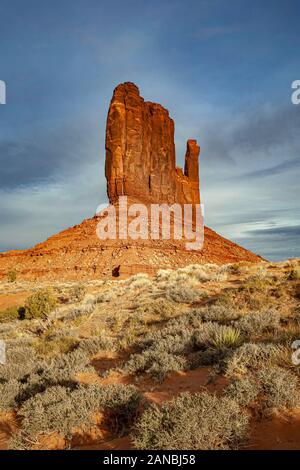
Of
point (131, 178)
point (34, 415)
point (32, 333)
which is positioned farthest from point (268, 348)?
point (131, 178)

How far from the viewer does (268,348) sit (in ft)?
17.2

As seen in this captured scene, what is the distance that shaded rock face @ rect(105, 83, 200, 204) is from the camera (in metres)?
48.8

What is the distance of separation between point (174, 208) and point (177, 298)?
47737mm

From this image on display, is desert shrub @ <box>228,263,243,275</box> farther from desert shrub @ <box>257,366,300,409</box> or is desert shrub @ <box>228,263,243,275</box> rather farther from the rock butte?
the rock butte

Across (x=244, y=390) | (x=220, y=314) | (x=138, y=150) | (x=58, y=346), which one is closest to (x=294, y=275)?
(x=220, y=314)

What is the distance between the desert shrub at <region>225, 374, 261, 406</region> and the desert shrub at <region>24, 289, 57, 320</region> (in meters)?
12.3

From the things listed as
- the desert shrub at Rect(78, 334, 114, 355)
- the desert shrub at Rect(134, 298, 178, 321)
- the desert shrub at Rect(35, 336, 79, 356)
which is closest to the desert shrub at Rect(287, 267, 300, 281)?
the desert shrub at Rect(134, 298, 178, 321)

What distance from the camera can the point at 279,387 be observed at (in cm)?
410

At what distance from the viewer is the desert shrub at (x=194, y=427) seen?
336 centimetres

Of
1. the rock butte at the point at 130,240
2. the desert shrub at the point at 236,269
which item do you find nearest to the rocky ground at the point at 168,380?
the desert shrub at the point at 236,269

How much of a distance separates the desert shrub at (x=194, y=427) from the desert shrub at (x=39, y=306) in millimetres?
12372

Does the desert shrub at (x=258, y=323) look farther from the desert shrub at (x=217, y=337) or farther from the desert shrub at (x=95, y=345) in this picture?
the desert shrub at (x=95, y=345)
